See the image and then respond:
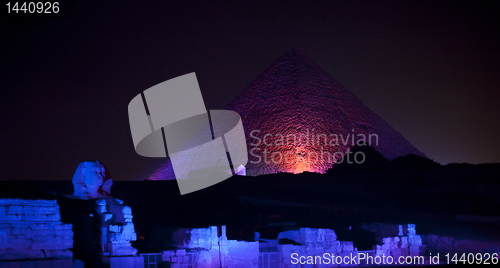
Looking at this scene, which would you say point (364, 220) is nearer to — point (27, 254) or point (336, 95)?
point (27, 254)

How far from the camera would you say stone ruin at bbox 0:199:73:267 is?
5719mm

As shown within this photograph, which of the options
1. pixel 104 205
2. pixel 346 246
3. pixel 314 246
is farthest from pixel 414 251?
pixel 104 205

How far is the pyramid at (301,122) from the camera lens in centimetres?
2939

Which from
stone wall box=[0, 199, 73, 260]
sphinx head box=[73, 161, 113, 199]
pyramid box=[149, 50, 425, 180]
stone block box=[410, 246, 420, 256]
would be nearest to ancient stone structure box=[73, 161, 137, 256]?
sphinx head box=[73, 161, 113, 199]

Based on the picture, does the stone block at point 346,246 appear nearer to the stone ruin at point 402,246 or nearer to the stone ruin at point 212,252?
the stone ruin at point 402,246

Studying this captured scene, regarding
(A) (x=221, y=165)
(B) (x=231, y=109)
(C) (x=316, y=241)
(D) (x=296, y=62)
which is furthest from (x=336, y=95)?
(C) (x=316, y=241)

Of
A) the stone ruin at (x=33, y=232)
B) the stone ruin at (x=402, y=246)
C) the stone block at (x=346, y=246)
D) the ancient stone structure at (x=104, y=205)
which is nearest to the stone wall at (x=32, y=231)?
the stone ruin at (x=33, y=232)

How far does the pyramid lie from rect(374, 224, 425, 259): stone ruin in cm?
1868

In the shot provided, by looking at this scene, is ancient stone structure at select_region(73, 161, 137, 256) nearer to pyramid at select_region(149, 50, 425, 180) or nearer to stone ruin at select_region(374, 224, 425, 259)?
stone ruin at select_region(374, 224, 425, 259)

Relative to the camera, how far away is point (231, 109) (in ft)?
116

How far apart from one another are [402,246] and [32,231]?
656cm

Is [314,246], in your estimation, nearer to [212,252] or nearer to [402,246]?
[212,252]

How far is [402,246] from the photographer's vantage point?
9.53 meters

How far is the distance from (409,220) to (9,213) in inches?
454
